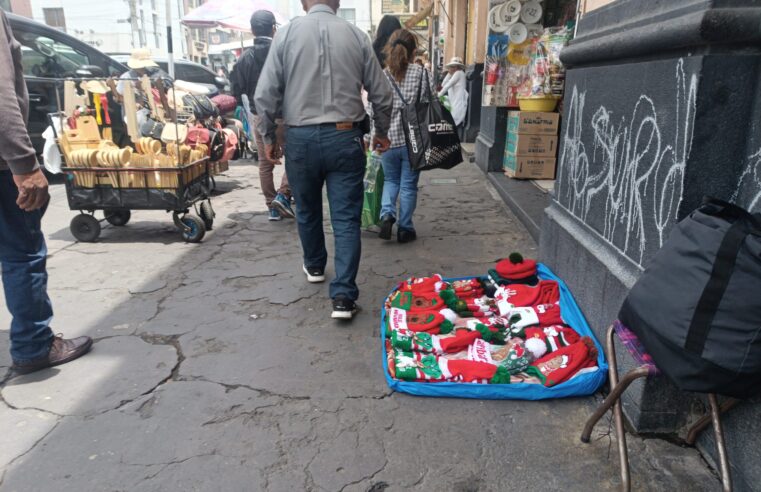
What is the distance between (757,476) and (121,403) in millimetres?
2623

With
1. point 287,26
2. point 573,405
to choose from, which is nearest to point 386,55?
point 287,26

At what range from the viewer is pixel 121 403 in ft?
8.61

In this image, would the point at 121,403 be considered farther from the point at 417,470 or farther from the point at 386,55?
the point at 386,55

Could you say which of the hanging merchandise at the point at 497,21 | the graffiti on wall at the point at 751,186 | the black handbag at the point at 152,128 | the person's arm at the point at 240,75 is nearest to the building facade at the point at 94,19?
the hanging merchandise at the point at 497,21

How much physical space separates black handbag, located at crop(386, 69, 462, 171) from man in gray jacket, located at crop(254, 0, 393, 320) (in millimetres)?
1109

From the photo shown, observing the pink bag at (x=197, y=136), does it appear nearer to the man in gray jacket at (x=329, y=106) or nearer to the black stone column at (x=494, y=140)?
the man in gray jacket at (x=329, y=106)

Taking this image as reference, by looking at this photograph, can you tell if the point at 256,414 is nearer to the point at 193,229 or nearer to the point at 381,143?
the point at 381,143

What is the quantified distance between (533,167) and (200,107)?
14.3 ft

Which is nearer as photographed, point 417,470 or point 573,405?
point 417,470

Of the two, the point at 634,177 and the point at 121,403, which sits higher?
the point at 634,177

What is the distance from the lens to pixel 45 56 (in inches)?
312

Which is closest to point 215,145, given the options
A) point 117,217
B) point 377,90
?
point 117,217

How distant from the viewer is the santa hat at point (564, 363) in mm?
2635

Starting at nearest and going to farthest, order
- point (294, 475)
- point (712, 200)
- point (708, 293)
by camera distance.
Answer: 1. point (708, 293)
2. point (712, 200)
3. point (294, 475)
